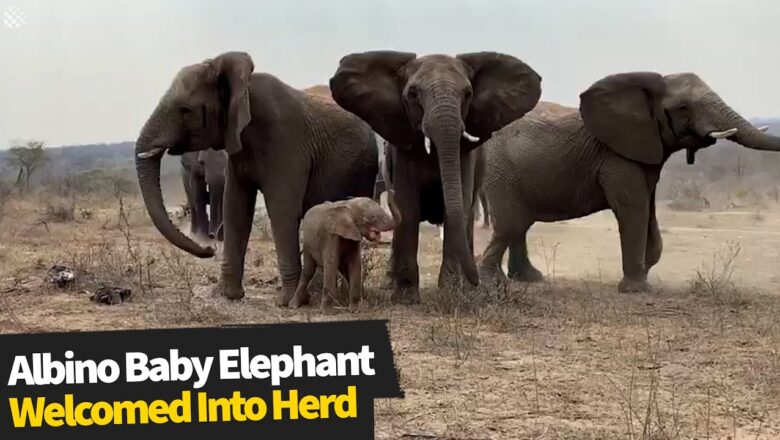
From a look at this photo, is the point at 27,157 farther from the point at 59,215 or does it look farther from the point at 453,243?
the point at 453,243

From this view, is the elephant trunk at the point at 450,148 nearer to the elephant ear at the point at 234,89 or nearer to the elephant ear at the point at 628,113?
the elephant ear at the point at 234,89

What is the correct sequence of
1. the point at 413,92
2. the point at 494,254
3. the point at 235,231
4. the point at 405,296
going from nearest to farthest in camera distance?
the point at 413,92 < the point at 405,296 < the point at 235,231 < the point at 494,254

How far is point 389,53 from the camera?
8625 millimetres

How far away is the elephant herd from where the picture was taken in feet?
26.2

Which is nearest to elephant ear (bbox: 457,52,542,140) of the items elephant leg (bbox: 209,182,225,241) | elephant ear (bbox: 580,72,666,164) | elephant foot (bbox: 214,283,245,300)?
elephant ear (bbox: 580,72,666,164)

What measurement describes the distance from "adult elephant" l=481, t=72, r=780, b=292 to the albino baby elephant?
10.0 feet

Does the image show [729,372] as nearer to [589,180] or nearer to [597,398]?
[597,398]

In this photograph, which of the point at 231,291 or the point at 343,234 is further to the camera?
the point at 231,291

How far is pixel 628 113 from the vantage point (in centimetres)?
1007

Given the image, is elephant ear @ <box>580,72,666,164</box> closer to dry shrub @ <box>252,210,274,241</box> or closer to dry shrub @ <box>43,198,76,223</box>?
dry shrub @ <box>252,210,274,241</box>

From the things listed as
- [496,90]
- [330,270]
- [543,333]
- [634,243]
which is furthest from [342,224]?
[634,243]

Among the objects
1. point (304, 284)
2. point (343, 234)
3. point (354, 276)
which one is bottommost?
point (304, 284)

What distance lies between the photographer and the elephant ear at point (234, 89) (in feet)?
26.0

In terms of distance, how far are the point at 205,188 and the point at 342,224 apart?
8.02 m
